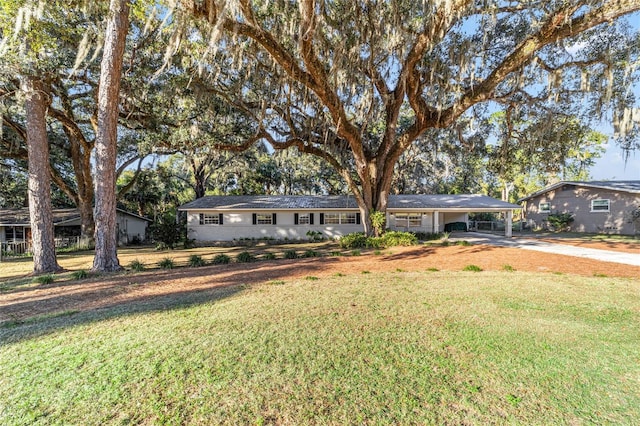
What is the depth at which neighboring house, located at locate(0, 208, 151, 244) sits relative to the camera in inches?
749

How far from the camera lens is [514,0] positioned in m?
8.70

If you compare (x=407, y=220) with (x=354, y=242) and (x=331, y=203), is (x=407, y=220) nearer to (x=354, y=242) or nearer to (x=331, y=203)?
(x=331, y=203)

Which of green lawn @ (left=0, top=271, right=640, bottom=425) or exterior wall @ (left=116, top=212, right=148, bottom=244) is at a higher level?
exterior wall @ (left=116, top=212, right=148, bottom=244)

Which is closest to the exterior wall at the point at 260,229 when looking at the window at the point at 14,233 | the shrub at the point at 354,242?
the shrub at the point at 354,242

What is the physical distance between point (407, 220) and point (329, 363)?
61.9 ft

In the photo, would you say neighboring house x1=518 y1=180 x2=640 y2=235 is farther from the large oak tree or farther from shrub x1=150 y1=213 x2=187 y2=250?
shrub x1=150 y1=213 x2=187 y2=250

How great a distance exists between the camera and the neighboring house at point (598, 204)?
19.7 meters

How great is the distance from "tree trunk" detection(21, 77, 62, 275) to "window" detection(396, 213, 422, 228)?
18.3 m

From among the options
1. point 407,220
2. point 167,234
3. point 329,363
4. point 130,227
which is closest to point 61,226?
point 130,227

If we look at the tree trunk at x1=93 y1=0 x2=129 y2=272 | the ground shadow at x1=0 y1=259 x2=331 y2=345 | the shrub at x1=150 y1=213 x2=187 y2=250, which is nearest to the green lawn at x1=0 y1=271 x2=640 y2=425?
the ground shadow at x1=0 y1=259 x2=331 y2=345

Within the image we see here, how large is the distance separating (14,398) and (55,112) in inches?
615

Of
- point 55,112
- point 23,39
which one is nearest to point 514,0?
point 23,39

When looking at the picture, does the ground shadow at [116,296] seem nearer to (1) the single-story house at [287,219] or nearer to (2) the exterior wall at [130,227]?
(1) the single-story house at [287,219]

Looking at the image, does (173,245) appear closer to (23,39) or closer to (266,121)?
(266,121)
